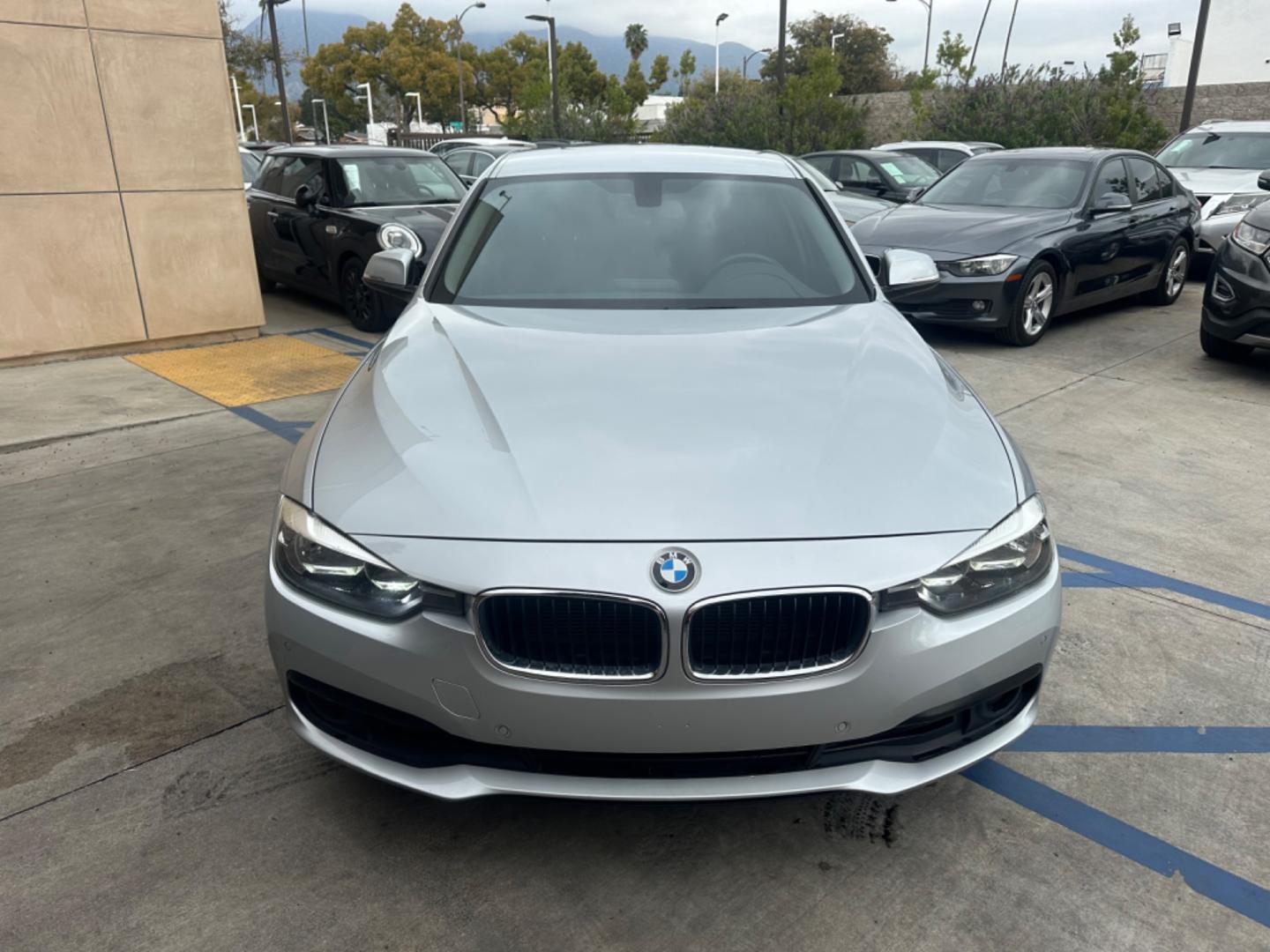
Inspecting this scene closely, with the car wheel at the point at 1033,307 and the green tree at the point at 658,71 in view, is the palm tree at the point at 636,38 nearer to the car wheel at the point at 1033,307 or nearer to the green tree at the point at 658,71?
the green tree at the point at 658,71

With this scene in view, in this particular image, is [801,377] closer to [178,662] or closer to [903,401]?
[903,401]

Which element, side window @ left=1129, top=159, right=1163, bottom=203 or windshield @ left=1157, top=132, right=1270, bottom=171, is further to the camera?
windshield @ left=1157, top=132, right=1270, bottom=171

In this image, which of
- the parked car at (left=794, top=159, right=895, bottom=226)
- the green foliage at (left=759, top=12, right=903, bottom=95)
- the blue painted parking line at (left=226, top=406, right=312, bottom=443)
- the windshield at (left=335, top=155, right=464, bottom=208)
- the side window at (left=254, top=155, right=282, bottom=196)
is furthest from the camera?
the green foliage at (left=759, top=12, right=903, bottom=95)

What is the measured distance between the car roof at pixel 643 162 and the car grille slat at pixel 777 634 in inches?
92.8

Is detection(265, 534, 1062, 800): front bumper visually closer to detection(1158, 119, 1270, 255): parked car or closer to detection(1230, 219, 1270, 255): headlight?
detection(1230, 219, 1270, 255): headlight

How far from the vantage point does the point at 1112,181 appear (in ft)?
28.6

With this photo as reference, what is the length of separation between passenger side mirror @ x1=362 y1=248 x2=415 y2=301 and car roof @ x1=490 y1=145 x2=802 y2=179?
525mm

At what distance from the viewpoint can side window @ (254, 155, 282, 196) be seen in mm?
9867

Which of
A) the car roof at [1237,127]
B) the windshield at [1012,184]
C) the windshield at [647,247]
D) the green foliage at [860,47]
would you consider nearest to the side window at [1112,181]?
the windshield at [1012,184]

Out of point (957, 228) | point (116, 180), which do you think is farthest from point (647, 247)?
point (116, 180)

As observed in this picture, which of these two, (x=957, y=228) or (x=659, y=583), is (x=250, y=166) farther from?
(x=659, y=583)

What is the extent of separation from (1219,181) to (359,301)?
997 centimetres

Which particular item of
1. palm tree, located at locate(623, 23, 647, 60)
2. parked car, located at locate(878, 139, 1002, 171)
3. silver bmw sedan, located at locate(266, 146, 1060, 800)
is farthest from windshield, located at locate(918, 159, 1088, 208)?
palm tree, located at locate(623, 23, 647, 60)

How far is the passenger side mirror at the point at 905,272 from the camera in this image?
383 cm
